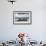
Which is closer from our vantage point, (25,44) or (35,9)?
(25,44)

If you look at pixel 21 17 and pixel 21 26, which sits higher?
pixel 21 17

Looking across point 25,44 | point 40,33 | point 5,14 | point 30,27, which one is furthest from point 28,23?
point 25,44

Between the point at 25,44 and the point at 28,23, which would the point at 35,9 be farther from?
the point at 25,44

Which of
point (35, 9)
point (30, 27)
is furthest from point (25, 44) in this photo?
point (35, 9)

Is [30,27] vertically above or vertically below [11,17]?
below

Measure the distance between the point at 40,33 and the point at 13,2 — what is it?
1.58 meters

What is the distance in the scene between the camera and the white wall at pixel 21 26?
507 cm

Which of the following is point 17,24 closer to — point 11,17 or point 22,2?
point 11,17

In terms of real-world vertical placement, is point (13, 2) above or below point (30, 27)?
above

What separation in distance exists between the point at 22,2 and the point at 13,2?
1.13ft

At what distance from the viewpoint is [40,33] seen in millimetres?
5066

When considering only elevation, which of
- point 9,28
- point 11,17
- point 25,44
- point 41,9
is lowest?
point 25,44

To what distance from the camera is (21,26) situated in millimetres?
5090

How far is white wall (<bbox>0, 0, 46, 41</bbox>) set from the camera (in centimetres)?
507
